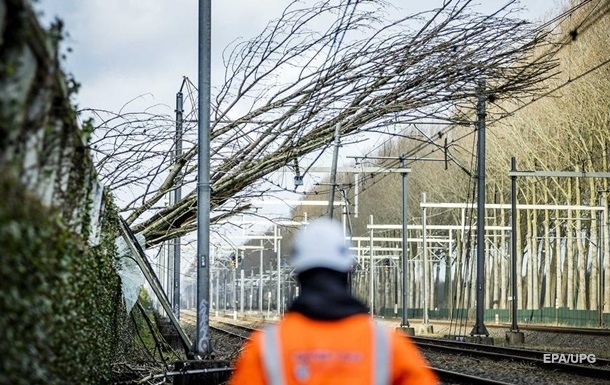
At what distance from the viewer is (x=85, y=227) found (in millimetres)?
8656

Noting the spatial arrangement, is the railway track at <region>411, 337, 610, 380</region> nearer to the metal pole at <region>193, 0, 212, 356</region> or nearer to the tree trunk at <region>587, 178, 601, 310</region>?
the metal pole at <region>193, 0, 212, 356</region>

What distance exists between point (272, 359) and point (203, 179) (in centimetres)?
1093

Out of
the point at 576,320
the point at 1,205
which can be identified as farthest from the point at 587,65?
the point at 1,205

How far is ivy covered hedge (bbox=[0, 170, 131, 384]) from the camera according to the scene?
4574 mm

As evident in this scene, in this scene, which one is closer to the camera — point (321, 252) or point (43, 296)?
point (321, 252)

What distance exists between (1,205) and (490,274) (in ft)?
244

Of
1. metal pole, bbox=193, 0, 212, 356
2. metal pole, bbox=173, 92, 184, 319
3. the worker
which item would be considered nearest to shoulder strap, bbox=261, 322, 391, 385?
the worker

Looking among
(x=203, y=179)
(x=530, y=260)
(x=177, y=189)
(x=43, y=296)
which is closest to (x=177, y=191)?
(x=177, y=189)

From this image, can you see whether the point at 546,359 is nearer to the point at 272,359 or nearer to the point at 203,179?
the point at 203,179

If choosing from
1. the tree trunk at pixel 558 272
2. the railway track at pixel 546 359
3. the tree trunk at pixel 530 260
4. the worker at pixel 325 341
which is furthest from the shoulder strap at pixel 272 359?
the tree trunk at pixel 530 260

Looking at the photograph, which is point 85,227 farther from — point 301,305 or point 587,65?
point 587,65

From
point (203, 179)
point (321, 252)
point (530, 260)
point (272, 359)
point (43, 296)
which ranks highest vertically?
point (203, 179)

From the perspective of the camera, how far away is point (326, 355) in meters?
3.66

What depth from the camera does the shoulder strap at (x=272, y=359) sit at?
12.2ft
